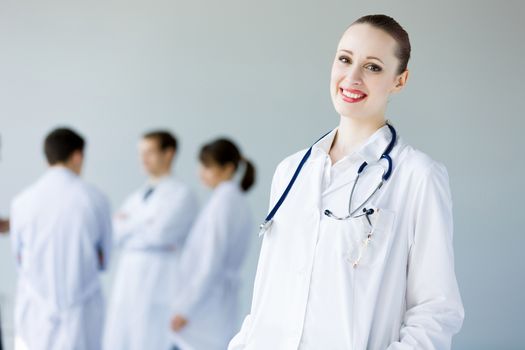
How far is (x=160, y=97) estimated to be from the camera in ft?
16.2

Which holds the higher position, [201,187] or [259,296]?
[259,296]

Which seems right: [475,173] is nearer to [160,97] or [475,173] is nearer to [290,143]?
[290,143]

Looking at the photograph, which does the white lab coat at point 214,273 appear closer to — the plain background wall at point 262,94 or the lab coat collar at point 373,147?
the plain background wall at point 262,94

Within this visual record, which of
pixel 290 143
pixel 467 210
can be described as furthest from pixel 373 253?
pixel 290 143

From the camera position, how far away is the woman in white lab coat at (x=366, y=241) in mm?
1208

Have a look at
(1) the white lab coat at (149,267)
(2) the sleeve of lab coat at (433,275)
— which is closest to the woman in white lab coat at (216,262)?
(1) the white lab coat at (149,267)

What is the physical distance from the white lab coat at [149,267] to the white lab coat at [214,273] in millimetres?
191

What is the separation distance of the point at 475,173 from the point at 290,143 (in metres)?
1.04

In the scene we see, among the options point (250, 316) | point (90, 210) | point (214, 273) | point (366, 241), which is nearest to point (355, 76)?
point (366, 241)

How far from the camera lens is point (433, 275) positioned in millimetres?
1206

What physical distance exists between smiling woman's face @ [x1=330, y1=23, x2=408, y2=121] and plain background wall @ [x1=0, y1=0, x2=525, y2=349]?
2.90m

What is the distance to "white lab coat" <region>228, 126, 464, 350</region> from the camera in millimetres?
1202

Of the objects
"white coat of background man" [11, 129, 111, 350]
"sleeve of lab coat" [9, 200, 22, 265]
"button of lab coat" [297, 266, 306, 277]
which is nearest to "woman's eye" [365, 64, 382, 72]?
"button of lab coat" [297, 266, 306, 277]

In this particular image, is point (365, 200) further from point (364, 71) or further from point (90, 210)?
point (90, 210)
